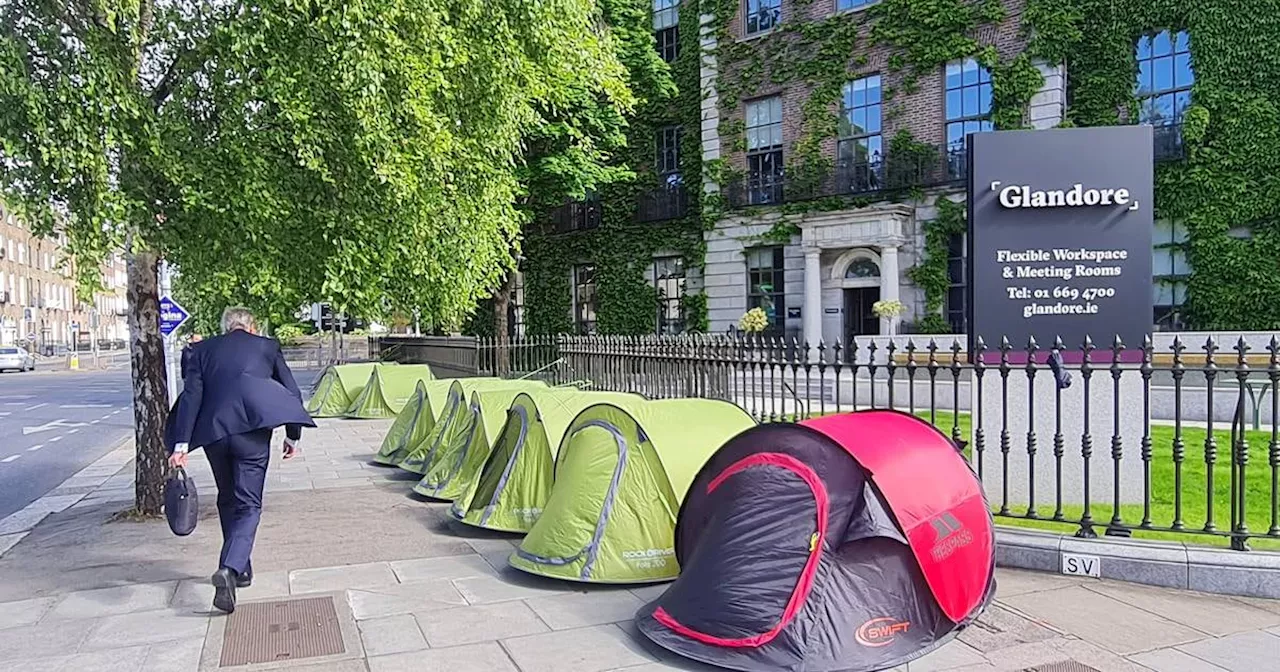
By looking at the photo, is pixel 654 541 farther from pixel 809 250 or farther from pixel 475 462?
pixel 809 250

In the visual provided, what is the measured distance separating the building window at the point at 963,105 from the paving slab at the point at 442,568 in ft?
65.2

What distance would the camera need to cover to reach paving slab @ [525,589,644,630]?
5.44m

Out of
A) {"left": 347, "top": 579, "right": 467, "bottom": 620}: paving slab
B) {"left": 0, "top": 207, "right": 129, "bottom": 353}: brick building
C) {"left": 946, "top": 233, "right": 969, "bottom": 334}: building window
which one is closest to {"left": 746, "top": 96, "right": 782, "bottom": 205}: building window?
{"left": 946, "top": 233, "right": 969, "bottom": 334}: building window

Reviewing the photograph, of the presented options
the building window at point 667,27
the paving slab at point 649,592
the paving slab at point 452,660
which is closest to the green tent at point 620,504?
the paving slab at point 649,592

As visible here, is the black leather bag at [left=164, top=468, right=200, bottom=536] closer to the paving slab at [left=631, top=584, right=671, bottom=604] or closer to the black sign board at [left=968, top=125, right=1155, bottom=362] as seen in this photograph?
the paving slab at [left=631, top=584, right=671, bottom=604]

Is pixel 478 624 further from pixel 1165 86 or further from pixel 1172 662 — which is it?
pixel 1165 86

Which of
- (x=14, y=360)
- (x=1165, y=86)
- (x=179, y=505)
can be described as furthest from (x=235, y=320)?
(x=14, y=360)

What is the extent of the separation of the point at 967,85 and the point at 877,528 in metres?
21.8

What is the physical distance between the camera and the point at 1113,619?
5258 millimetres

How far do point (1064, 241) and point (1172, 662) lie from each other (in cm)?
394

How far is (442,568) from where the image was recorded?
6777mm

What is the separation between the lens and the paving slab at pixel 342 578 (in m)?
6.35

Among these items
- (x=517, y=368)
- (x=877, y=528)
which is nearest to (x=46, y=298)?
(x=517, y=368)

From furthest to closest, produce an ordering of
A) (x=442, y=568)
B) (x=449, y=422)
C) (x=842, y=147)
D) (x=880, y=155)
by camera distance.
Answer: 1. (x=842, y=147)
2. (x=880, y=155)
3. (x=449, y=422)
4. (x=442, y=568)
